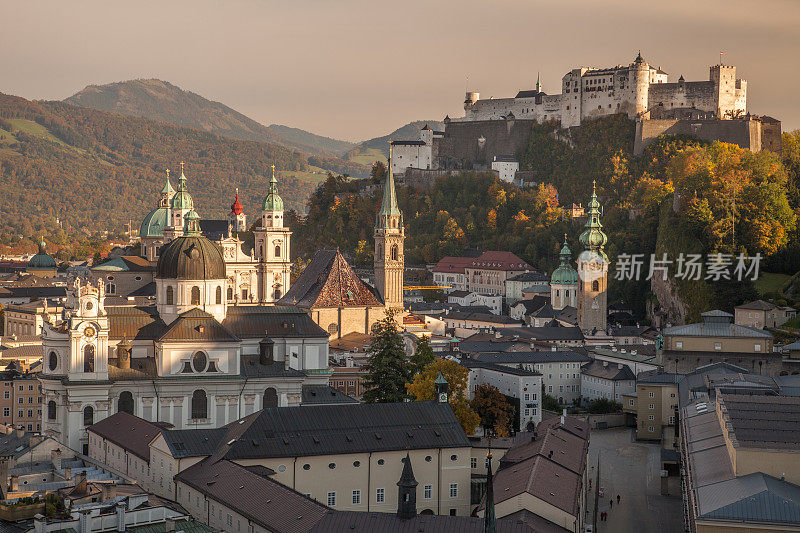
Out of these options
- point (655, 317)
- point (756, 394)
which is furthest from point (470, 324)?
point (756, 394)

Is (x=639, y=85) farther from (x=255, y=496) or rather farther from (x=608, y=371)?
(x=255, y=496)

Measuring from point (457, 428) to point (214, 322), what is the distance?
17.1m

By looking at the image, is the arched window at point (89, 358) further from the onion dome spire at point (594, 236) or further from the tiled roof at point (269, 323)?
the onion dome spire at point (594, 236)

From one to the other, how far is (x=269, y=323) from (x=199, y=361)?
18.3 ft

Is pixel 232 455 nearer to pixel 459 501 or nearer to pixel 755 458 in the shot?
pixel 459 501

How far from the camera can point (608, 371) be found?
8431cm

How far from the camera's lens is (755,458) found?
42.8 metres

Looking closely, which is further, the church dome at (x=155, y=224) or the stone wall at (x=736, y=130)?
the stone wall at (x=736, y=130)

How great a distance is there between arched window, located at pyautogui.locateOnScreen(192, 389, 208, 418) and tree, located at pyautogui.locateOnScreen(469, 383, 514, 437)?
1435cm

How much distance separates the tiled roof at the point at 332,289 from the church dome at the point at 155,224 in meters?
24.0

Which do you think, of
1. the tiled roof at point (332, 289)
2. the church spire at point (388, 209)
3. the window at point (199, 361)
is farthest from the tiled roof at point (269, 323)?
the church spire at point (388, 209)

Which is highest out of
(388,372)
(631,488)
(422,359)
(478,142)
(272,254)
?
(478,142)

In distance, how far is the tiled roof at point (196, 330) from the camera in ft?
205

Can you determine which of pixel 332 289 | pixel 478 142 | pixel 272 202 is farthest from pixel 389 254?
pixel 478 142
